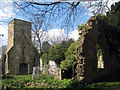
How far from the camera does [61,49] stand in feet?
32.3

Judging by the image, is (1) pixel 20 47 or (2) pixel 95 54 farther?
(1) pixel 20 47

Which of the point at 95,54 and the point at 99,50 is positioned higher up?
the point at 99,50

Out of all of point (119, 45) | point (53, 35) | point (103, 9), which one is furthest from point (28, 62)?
point (103, 9)

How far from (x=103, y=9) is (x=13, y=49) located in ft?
43.2

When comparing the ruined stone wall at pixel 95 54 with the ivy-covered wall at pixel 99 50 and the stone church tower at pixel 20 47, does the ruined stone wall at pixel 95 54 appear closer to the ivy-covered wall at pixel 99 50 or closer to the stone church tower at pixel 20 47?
the ivy-covered wall at pixel 99 50

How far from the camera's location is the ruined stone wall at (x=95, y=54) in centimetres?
661

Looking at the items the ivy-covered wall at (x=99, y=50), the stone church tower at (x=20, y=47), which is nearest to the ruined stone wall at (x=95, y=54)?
the ivy-covered wall at (x=99, y=50)

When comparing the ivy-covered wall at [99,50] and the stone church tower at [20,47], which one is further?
the stone church tower at [20,47]

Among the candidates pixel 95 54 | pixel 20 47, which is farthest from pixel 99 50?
pixel 20 47

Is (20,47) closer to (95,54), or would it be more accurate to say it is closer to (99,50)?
(99,50)

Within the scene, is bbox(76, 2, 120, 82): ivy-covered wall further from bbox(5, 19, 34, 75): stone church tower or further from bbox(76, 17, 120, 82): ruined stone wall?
bbox(5, 19, 34, 75): stone church tower

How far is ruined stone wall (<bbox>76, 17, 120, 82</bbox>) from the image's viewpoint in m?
6.61

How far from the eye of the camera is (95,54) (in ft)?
23.5

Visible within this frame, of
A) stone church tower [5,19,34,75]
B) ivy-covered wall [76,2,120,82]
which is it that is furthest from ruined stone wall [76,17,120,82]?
stone church tower [5,19,34,75]
